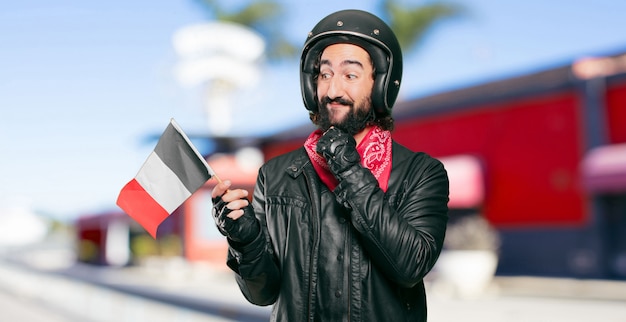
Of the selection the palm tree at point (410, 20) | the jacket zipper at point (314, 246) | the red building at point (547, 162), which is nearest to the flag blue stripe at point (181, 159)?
the jacket zipper at point (314, 246)

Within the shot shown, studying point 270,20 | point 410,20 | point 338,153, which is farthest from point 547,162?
point 270,20

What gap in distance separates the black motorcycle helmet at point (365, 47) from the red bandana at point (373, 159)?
0.35 ft

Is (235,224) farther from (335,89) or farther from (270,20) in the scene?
(270,20)

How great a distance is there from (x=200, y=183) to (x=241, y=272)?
0.35 metres

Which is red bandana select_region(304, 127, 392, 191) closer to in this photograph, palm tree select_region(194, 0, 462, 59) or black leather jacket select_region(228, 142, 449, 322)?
black leather jacket select_region(228, 142, 449, 322)

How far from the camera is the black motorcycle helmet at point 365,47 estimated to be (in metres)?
1.98

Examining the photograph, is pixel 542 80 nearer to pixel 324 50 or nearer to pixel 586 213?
pixel 586 213

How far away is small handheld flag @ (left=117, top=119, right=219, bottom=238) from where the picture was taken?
204 centimetres

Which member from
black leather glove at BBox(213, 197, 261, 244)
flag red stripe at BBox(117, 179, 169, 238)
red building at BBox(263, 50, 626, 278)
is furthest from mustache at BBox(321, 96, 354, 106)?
red building at BBox(263, 50, 626, 278)

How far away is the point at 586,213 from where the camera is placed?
1589cm

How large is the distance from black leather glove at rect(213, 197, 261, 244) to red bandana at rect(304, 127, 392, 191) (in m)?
0.27

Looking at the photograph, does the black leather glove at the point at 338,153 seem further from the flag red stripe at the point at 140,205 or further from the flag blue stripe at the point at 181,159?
the flag red stripe at the point at 140,205

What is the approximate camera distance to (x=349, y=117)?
1962 mm

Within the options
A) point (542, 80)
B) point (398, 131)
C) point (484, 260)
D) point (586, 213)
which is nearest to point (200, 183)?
point (484, 260)
